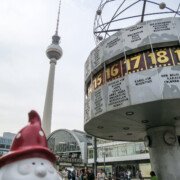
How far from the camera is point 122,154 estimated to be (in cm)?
4019

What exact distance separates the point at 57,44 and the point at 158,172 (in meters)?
100

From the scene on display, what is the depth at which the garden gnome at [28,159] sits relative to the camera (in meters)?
3.22

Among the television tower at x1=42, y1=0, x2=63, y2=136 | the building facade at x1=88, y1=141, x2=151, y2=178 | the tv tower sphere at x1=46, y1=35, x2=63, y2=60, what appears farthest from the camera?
the tv tower sphere at x1=46, y1=35, x2=63, y2=60

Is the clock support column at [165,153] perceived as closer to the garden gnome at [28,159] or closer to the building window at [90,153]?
the garden gnome at [28,159]

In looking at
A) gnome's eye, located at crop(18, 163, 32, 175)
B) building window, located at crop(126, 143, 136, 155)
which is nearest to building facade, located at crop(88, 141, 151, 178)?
building window, located at crop(126, 143, 136, 155)

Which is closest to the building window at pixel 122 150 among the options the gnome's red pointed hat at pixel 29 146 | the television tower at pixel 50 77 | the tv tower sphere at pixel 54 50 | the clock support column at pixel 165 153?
the clock support column at pixel 165 153

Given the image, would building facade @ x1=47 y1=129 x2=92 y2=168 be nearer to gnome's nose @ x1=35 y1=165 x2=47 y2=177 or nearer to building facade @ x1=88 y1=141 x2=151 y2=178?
building facade @ x1=88 y1=141 x2=151 y2=178

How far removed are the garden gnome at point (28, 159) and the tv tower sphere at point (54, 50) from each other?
99756 millimetres

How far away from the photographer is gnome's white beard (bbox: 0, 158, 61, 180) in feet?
10.4

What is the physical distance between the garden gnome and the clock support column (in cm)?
841

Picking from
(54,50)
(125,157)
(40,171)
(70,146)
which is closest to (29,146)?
(40,171)

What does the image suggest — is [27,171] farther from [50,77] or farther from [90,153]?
[50,77]

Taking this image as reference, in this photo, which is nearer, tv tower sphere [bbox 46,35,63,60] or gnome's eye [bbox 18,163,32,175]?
gnome's eye [bbox 18,163,32,175]

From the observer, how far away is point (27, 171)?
3232 millimetres
